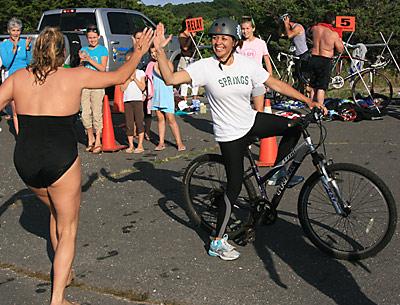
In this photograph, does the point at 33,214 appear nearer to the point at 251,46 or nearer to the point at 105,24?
the point at 251,46

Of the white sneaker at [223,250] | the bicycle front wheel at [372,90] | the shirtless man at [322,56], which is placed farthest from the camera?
the bicycle front wheel at [372,90]

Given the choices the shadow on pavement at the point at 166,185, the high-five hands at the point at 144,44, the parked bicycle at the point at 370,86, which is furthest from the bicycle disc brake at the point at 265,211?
the parked bicycle at the point at 370,86

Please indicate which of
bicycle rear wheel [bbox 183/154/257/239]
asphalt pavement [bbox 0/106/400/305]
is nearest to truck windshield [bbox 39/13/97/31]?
→ asphalt pavement [bbox 0/106/400/305]

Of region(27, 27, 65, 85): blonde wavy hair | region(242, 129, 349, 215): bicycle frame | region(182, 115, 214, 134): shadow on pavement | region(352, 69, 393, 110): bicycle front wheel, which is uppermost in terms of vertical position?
region(27, 27, 65, 85): blonde wavy hair

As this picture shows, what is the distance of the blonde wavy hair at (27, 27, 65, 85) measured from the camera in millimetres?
4340

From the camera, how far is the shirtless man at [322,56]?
11.2 m

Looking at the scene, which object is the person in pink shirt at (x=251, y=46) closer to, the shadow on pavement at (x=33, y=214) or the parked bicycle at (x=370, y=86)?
the shadow on pavement at (x=33, y=214)

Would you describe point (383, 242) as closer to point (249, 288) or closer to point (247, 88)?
point (249, 288)

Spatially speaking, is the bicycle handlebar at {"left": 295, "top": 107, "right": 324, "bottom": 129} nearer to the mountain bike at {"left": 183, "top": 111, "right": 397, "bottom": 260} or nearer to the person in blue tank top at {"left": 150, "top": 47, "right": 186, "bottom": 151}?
the mountain bike at {"left": 183, "top": 111, "right": 397, "bottom": 260}

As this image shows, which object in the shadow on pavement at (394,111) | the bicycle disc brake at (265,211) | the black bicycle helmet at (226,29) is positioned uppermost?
the black bicycle helmet at (226,29)

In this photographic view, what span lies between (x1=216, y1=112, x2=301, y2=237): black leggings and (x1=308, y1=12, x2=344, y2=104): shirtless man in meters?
5.67

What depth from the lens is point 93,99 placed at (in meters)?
9.91

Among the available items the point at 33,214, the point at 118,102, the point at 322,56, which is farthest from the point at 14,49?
the point at 322,56

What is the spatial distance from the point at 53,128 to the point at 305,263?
7.60 ft
